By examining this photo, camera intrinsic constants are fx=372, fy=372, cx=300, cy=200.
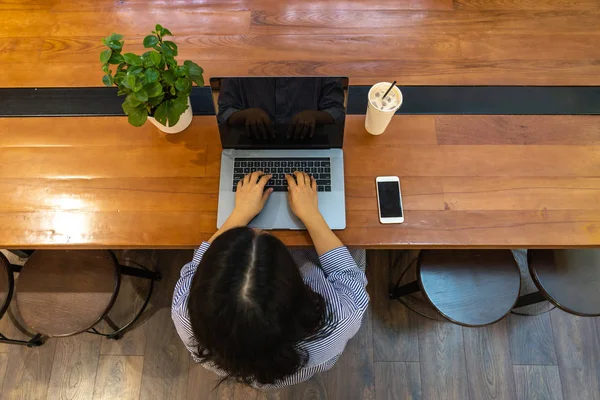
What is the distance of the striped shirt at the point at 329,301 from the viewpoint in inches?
39.0

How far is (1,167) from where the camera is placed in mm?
1196

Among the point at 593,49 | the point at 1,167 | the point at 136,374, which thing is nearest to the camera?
the point at 1,167

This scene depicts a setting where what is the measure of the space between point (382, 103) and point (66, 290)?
4.27ft

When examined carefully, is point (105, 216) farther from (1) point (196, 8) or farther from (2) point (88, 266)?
(1) point (196, 8)

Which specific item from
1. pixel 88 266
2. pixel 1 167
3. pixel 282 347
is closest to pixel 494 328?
pixel 282 347

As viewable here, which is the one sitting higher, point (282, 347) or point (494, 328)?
point (282, 347)

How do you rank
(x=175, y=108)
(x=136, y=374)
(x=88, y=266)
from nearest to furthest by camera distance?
1. (x=175, y=108)
2. (x=88, y=266)
3. (x=136, y=374)

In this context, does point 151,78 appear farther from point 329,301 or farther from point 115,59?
point 329,301

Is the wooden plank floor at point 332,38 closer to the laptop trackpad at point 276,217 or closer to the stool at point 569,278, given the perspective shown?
the laptop trackpad at point 276,217

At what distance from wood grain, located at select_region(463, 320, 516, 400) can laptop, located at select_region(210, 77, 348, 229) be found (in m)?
1.11

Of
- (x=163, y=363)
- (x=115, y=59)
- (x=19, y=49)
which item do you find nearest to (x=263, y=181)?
(x=115, y=59)

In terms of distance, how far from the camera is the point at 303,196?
112cm

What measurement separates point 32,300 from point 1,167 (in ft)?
1.65

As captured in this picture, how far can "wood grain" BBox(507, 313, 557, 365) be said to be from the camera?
1713 millimetres
